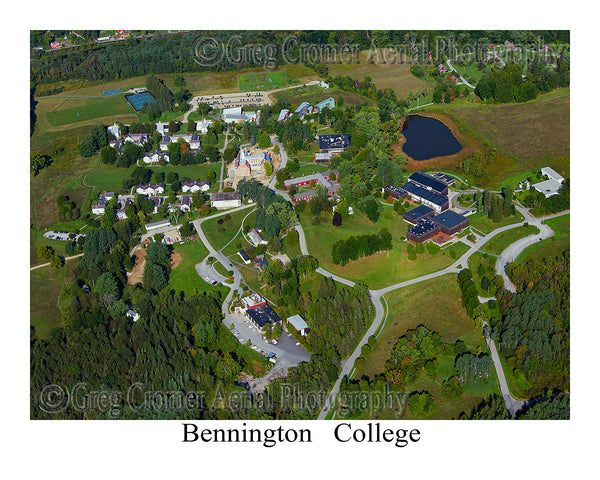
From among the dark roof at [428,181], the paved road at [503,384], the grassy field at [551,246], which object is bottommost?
the paved road at [503,384]

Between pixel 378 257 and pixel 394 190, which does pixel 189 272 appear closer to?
pixel 378 257

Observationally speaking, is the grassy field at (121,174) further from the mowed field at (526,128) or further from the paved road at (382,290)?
the mowed field at (526,128)

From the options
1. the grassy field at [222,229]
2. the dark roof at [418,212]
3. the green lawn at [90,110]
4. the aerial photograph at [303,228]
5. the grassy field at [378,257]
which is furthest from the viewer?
the green lawn at [90,110]

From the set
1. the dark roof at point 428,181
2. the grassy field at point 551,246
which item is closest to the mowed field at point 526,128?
the dark roof at point 428,181

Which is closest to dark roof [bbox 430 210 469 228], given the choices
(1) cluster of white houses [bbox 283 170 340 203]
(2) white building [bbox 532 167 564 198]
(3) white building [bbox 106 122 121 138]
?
(2) white building [bbox 532 167 564 198]

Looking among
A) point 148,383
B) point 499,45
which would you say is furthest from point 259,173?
point 499,45

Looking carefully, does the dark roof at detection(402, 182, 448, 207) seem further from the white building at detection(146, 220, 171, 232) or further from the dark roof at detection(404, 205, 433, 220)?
the white building at detection(146, 220, 171, 232)
